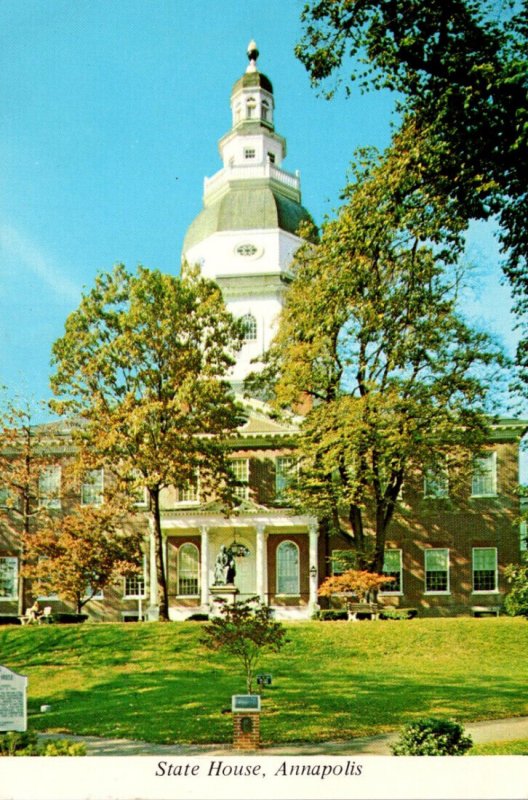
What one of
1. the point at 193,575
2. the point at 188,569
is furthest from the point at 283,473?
the point at 188,569

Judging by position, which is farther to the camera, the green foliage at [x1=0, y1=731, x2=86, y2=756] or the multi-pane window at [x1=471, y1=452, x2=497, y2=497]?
the multi-pane window at [x1=471, y1=452, x2=497, y2=497]

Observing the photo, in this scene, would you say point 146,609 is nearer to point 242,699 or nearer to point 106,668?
point 106,668

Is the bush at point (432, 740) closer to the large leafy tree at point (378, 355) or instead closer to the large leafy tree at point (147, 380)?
the large leafy tree at point (378, 355)

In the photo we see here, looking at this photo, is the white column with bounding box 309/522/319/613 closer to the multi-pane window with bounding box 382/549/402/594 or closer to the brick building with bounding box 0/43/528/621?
the brick building with bounding box 0/43/528/621

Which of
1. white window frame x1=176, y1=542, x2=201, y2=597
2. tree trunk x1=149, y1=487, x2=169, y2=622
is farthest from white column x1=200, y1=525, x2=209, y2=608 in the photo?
tree trunk x1=149, y1=487, x2=169, y2=622

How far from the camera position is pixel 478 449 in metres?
23.1

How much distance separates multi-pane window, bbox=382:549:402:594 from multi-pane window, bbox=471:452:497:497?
3759 millimetres

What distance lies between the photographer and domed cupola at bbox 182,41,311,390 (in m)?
15.7

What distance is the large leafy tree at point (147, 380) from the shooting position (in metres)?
20.9

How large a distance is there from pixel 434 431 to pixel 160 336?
7578mm

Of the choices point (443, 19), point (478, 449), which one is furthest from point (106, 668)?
point (443, 19)

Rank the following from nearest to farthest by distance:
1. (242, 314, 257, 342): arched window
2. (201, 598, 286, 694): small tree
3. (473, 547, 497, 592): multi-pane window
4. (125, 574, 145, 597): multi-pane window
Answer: (201, 598, 286, 694): small tree
(242, 314, 257, 342): arched window
(125, 574, 145, 597): multi-pane window
(473, 547, 497, 592): multi-pane window

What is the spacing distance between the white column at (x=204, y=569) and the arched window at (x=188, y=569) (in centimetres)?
54

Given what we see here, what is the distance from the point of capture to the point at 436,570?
29344 mm
